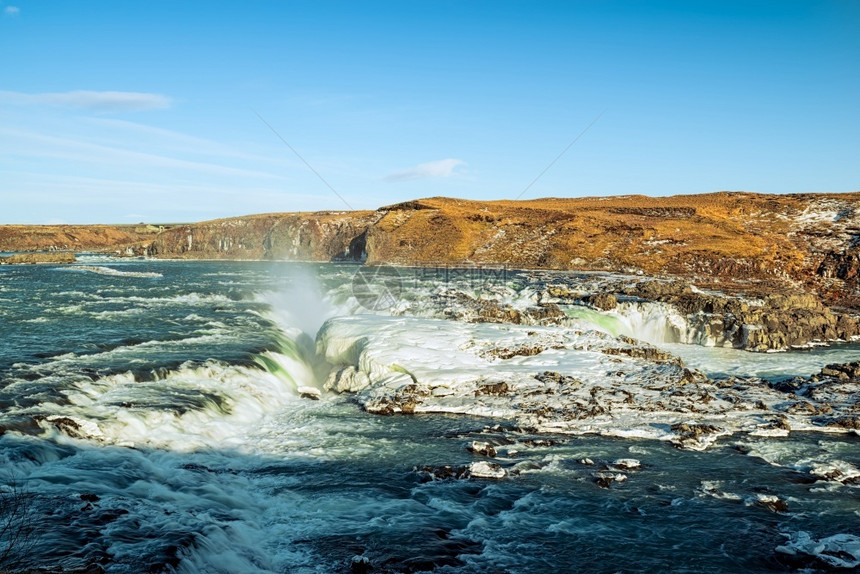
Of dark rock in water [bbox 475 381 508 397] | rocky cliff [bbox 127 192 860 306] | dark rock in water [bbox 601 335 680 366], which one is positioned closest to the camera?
dark rock in water [bbox 475 381 508 397]

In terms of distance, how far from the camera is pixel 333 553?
8.88 metres

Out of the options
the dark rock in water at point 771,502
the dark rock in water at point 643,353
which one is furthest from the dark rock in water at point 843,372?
the dark rock in water at point 771,502

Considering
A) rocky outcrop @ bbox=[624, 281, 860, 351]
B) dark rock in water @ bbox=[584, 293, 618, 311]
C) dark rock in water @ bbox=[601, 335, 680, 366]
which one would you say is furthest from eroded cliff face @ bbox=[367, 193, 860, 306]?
dark rock in water @ bbox=[601, 335, 680, 366]

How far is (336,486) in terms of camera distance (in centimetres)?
1141

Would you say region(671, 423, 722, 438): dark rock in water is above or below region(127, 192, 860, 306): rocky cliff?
below

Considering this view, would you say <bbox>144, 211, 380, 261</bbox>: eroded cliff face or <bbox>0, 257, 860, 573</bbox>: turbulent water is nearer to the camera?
<bbox>0, 257, 860, 573</bbox>: turbulent water

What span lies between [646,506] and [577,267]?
50.4 meters

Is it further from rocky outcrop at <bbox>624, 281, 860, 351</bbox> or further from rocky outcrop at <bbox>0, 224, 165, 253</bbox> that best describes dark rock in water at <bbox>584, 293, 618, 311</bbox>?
rocky outcrop at <bbox>0, 224, 165, 253</bbox>

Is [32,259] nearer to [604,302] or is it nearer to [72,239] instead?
[604,302]

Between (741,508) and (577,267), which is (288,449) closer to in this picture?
(741,508)

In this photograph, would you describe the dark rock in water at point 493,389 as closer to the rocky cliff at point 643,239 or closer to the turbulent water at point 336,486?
the turbulent water at point 336,486

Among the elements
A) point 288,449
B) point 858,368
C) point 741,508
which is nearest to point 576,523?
point 741,508

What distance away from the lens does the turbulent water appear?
8.80 metres

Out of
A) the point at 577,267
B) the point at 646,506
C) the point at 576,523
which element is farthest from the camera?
the point at 577,267
